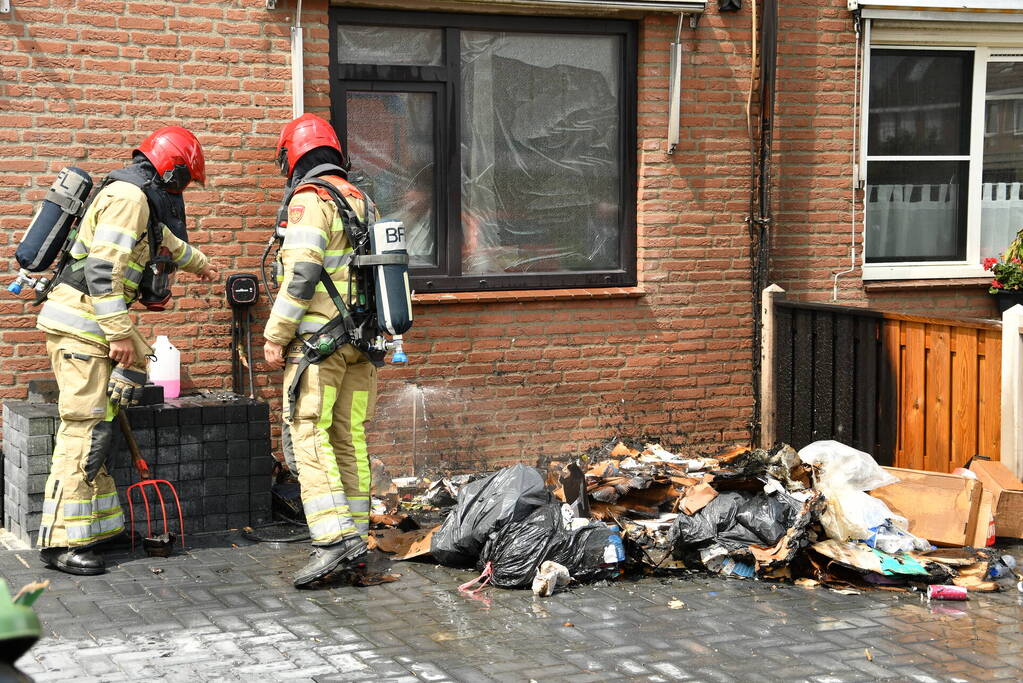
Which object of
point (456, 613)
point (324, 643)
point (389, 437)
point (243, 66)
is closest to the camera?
point (324, 643)

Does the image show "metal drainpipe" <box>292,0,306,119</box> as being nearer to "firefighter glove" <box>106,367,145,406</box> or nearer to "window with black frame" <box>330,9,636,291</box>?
"window with black frame" <box>330,9,636,291</box>

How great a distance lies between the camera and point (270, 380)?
8250 mm

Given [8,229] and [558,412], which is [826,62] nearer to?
[558,412]

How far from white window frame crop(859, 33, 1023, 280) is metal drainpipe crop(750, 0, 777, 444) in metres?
0.88

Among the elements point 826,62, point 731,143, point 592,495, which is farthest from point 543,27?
point 592,495

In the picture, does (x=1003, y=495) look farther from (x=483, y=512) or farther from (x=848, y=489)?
(x=483, y=512)

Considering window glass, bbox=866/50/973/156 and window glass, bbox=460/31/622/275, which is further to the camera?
window glass, bbox=866/50/973/156

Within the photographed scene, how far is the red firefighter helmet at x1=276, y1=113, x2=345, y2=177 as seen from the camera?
6719mm

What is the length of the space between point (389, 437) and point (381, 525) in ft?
3.66

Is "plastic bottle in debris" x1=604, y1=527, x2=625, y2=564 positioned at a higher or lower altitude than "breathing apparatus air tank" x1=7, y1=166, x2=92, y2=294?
lower

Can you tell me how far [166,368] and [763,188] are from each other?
14.8 feet

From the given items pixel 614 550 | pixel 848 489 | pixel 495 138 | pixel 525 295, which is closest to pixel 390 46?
pixel 495 138

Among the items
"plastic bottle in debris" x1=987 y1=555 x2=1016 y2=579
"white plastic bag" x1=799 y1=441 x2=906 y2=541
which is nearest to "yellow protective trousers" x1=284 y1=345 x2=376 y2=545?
"white plastic bag" x1=799 y1=441 x2=906 y2=541

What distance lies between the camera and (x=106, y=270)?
21.1 feet
